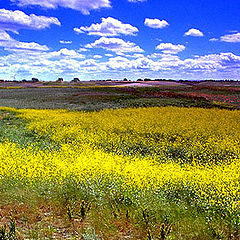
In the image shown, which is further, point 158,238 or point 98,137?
point 98,137

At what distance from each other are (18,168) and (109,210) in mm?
3825

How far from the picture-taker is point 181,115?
20094 mm

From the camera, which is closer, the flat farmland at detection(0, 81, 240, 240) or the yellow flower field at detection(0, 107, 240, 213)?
the flat farmland at detection(0, 81, 240, 240)

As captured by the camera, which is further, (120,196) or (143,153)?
(143,153)

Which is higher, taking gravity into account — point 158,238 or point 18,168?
point 18,168

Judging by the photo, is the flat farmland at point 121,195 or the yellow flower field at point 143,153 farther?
the yellow flower field at point 143,153

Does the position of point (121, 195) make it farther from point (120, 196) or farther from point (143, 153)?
point (143, 153)

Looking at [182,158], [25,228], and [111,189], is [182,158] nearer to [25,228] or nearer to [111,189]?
[111,189]

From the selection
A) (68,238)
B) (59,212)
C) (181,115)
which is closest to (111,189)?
(59,212)

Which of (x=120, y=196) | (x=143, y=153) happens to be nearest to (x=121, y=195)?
(x=120, y=196)

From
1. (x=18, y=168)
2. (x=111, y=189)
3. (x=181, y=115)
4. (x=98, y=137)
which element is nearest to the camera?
(x=111, y=189)

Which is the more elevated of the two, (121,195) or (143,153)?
(121,195)

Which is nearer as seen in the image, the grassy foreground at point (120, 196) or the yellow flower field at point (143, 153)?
the grassy foreground at point (120, 196)

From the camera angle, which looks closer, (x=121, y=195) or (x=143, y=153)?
(x=121, y=195)
